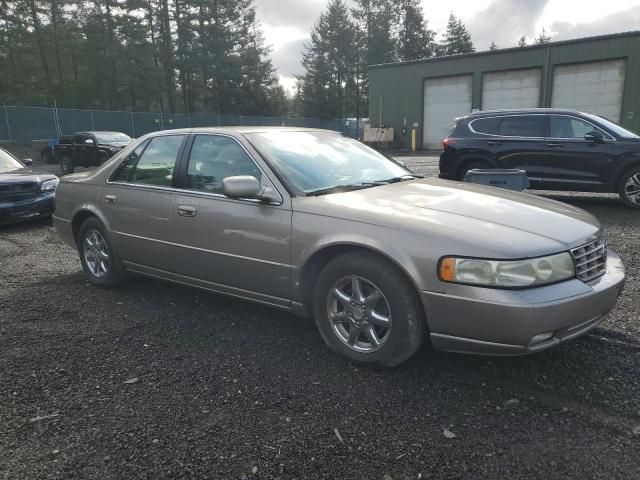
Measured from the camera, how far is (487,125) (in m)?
9.41

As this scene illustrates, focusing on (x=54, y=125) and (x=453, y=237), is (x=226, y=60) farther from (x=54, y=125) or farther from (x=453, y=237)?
(x=453, y=237)

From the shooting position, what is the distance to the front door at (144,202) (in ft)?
13.8

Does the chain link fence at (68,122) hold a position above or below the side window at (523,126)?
above

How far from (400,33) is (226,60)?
1083 inches

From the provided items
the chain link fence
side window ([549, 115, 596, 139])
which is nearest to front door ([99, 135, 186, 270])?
Answer: side window ([549, 115, 596, 139])

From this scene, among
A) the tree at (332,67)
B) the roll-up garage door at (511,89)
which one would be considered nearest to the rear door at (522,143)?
the roll-up garage door at (511,89)

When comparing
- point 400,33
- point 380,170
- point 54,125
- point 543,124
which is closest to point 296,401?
point 380,170

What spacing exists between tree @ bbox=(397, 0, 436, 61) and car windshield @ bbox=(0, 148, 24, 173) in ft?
200

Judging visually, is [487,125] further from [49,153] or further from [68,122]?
[68,122]

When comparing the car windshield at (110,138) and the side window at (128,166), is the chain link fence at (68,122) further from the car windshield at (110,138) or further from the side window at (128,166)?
the side window at (128,166)

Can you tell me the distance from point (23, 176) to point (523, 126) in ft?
29.2

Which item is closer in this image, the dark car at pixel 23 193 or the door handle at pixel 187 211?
the door handle at pixel 187 211

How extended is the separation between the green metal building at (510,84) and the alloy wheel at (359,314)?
2525 centimetres

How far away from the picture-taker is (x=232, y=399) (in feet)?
9.41
